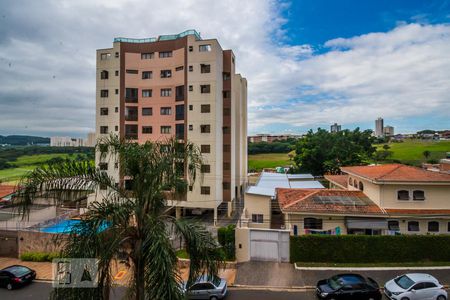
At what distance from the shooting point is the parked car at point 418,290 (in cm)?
1383

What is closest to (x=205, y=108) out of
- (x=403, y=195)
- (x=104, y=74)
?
(x=104, y=74)

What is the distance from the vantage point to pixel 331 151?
4750cm

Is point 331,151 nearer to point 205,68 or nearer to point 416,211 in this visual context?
point 205,68

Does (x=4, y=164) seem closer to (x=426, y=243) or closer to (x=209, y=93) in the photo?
(x=209, y=93)

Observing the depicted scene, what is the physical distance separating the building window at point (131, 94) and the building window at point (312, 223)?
89.0ft

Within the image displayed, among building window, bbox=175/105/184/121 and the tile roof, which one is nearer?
the tile roof

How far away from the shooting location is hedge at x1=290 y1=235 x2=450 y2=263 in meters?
18.9

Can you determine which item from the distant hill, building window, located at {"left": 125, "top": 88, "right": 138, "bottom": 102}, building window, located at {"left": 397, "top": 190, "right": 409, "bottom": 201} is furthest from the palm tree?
the distant hill

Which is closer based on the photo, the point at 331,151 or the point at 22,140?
the point at 331,151

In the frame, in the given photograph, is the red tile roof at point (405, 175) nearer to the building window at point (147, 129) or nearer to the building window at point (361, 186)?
the building window at point (361, 186)

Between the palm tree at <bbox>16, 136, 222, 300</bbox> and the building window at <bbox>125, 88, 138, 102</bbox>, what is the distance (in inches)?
1219

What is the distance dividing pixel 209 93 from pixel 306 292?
955 inches

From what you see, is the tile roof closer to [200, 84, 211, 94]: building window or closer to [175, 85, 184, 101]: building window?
[200, 84, 211, 94]: building window

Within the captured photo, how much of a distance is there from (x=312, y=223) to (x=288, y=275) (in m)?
5.00
